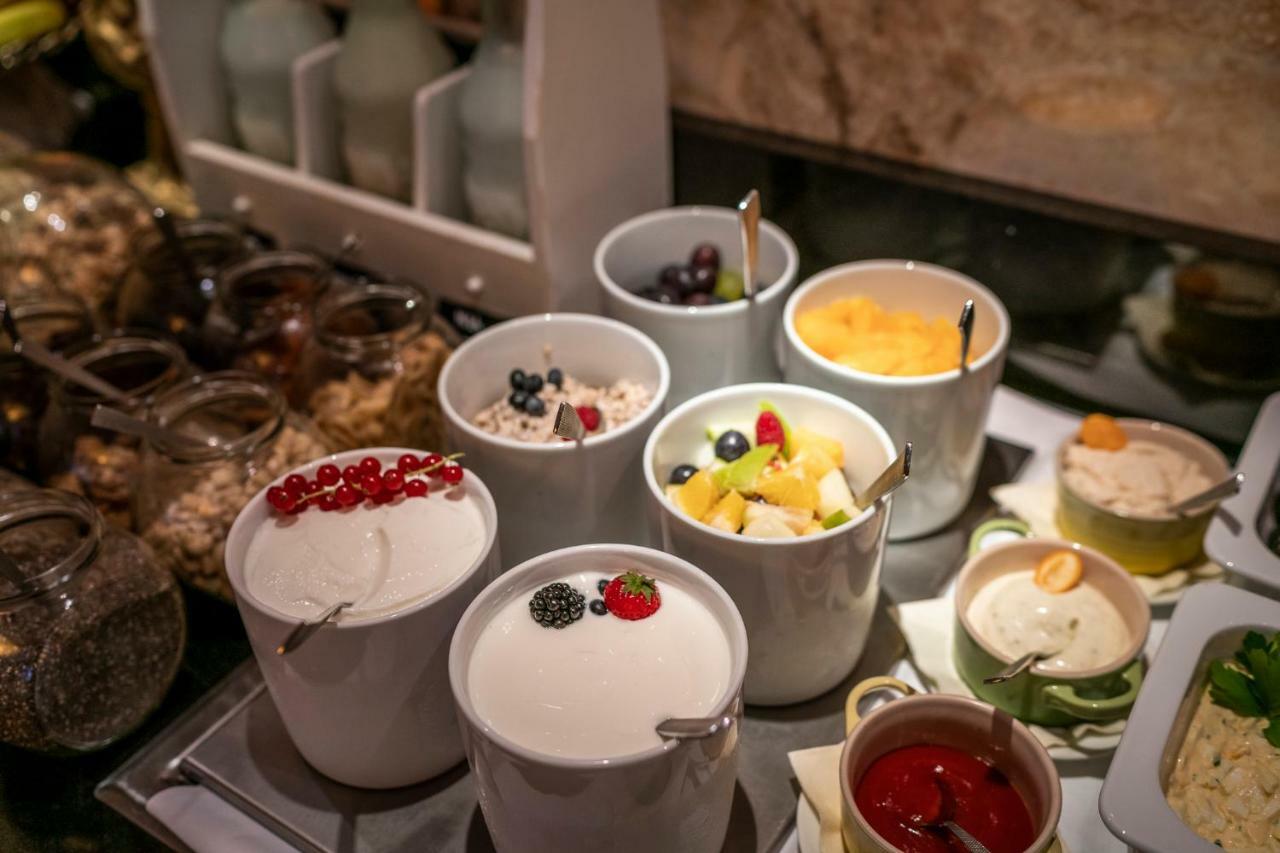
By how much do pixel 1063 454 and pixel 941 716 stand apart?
38 centimetres

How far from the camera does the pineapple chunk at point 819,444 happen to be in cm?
92

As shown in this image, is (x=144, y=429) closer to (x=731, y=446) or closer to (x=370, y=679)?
(x=370, y=679)

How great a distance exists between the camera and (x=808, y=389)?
955 mm

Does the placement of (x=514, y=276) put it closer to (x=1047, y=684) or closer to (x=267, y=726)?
(x=267, y=726)

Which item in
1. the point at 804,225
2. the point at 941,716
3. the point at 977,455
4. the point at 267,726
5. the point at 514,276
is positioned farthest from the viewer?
the point at 804,225

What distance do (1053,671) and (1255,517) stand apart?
26cm

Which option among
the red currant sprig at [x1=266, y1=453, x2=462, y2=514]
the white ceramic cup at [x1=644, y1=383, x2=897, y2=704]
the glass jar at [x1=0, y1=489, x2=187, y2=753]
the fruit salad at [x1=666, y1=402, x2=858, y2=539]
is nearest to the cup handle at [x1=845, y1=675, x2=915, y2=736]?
the white ceramic cup at [x1=644, y1=383, x2=897, y2=704]

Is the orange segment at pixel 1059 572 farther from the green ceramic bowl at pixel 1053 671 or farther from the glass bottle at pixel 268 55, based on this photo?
the glass bottle at pixel 268 55

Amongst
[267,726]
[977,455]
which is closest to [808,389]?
[977,455]

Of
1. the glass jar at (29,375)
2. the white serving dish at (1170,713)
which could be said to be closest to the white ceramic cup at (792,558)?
the white serving dish at (1170,713)

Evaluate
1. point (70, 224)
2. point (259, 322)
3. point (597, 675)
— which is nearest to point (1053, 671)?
point (597, 675)

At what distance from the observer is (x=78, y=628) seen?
854 mm

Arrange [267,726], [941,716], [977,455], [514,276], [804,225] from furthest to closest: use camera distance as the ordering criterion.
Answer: [804,225]
[514,276]
[977,455]
[267,726]
[941,716]

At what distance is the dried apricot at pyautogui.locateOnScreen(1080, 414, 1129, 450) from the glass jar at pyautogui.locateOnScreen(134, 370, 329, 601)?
0.76m
